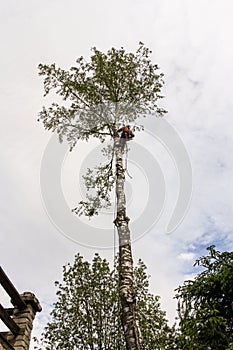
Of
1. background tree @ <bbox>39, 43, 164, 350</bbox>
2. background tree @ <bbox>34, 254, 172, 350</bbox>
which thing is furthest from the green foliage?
background tree @ <bbox>34, 254, 172, 350</bbox>

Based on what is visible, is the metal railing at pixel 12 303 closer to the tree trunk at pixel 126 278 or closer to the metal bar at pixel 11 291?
the metal bar at pixel 11 291

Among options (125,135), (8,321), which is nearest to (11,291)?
(8,321)

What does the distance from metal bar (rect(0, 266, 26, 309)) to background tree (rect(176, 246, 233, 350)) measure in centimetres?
271

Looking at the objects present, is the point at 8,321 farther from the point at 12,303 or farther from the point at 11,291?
the point at 12,303

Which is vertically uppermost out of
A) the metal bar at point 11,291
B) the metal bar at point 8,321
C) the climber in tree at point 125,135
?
the climber in tree at point 125,135

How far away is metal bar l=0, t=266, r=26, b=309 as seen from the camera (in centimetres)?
552

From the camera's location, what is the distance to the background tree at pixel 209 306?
5.00 m

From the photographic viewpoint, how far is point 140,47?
34.4ft

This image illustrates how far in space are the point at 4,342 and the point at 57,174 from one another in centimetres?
520

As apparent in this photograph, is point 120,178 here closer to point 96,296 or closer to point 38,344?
point 96,296

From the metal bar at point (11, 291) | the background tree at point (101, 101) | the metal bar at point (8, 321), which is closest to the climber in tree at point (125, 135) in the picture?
the background tree at point (101, 101)

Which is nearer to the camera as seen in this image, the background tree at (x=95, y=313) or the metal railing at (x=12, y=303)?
the metal railing at (x=12, y=303)

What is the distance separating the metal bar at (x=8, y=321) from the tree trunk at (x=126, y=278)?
5.91ft

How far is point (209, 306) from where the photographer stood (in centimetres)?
526
